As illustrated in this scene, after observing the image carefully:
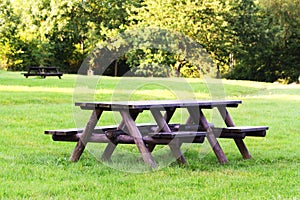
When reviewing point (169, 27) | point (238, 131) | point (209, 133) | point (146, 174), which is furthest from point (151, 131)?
point (169, 27)

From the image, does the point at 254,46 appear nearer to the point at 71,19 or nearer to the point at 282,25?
the point at 282,25

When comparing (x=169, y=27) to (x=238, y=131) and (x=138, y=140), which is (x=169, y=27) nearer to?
(x=238, y=131)

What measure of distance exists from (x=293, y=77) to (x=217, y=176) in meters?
42.7

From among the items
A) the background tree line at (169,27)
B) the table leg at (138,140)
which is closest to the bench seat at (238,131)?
the table leg at (138,140)

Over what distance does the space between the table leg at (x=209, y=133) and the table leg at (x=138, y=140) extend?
926mm

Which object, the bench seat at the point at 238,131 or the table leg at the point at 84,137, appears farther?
the bench seat at the point at 238,131

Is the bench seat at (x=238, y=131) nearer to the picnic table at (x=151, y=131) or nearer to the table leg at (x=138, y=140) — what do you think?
the picnic table at (x=151, y=131)

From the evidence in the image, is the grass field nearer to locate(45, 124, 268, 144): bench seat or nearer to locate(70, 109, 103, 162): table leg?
locate(70, 109, 103, 162): table leg

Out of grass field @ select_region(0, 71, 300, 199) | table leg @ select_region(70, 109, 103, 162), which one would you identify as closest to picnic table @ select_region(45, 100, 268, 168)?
table leg @ select_region(70, 109, 103, 162)

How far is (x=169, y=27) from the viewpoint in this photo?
39500 mm

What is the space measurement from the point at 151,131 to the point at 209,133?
1000 millimetres

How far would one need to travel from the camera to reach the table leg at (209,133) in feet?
23.2

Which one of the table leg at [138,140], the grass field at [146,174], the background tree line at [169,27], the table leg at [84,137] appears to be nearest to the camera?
the grass field at [146,174]

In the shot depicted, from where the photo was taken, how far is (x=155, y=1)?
4188cm
